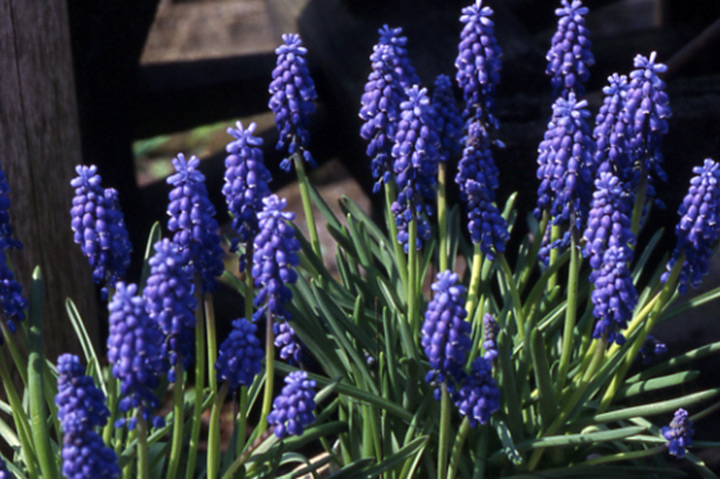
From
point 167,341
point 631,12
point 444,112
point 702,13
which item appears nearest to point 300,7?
point 702,13

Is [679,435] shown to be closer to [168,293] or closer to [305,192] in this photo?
[305,192]

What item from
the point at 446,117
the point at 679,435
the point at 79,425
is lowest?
the point at 679,435

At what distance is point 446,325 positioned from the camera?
1.88 meters

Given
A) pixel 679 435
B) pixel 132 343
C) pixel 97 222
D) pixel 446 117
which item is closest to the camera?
pixel 132 343

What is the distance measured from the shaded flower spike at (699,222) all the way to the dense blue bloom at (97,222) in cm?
133

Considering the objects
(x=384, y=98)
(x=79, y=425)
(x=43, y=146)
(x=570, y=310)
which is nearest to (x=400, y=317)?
(x=570, y=310)

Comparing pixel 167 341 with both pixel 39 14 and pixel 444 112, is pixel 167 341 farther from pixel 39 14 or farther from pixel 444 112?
pixel 39 14

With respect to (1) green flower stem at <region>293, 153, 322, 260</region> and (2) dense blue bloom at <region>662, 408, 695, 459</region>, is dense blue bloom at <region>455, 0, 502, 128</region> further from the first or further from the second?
(2) dense blue bloom at <region>662, 408, 695, 459</region>

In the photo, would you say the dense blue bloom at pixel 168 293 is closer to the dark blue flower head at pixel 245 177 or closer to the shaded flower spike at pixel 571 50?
the dark blue flower head at pixel 245 177

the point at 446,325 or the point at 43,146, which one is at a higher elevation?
the point at 43,146

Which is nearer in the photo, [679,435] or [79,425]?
[79,425]

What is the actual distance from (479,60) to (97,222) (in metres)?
1.13

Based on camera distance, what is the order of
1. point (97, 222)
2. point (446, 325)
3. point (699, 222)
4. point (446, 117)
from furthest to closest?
point (446, 117)
point (699, 222)
point (97, 222)
point (446, 325)

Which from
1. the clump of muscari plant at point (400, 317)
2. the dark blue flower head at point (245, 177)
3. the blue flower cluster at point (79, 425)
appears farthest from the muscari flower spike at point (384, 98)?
the blue flower cluster at point (79, 425)
